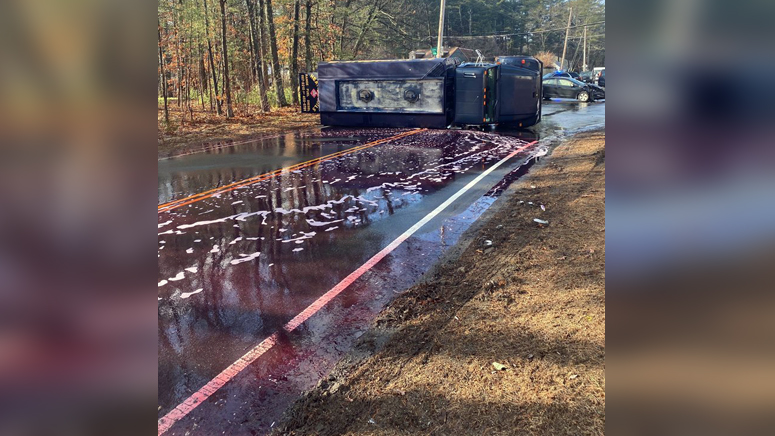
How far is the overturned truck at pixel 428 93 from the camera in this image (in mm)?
18516

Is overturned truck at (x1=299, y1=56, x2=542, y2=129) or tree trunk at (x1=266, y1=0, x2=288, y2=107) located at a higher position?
tree trunk at (x1=266, y1=0, x2=288, y2=107)

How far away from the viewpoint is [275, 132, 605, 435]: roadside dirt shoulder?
3.24m

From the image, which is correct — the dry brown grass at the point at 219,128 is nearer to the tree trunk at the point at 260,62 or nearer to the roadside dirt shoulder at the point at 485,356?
the tree trunk at the point at 260,62

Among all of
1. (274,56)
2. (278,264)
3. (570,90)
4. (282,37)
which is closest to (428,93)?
(274,56)

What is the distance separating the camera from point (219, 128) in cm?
2059

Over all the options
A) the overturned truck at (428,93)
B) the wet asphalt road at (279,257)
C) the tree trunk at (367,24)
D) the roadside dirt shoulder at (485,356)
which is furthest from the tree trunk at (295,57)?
the roadside dirt shoulder at (485,356)

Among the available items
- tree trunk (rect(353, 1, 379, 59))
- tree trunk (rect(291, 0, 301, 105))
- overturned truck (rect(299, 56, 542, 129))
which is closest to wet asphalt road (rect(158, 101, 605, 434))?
overturned truck (rect(299, 56, 542, 129))

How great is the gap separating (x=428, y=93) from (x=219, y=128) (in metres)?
8.43

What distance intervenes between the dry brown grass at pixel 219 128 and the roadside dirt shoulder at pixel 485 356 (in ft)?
38.2

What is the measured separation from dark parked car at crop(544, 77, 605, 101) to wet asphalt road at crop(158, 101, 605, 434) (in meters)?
21.0

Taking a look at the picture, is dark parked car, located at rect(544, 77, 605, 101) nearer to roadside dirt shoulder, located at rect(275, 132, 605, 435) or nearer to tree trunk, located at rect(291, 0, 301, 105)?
tree trunk, located at rect(291, 0, 301, 105)
